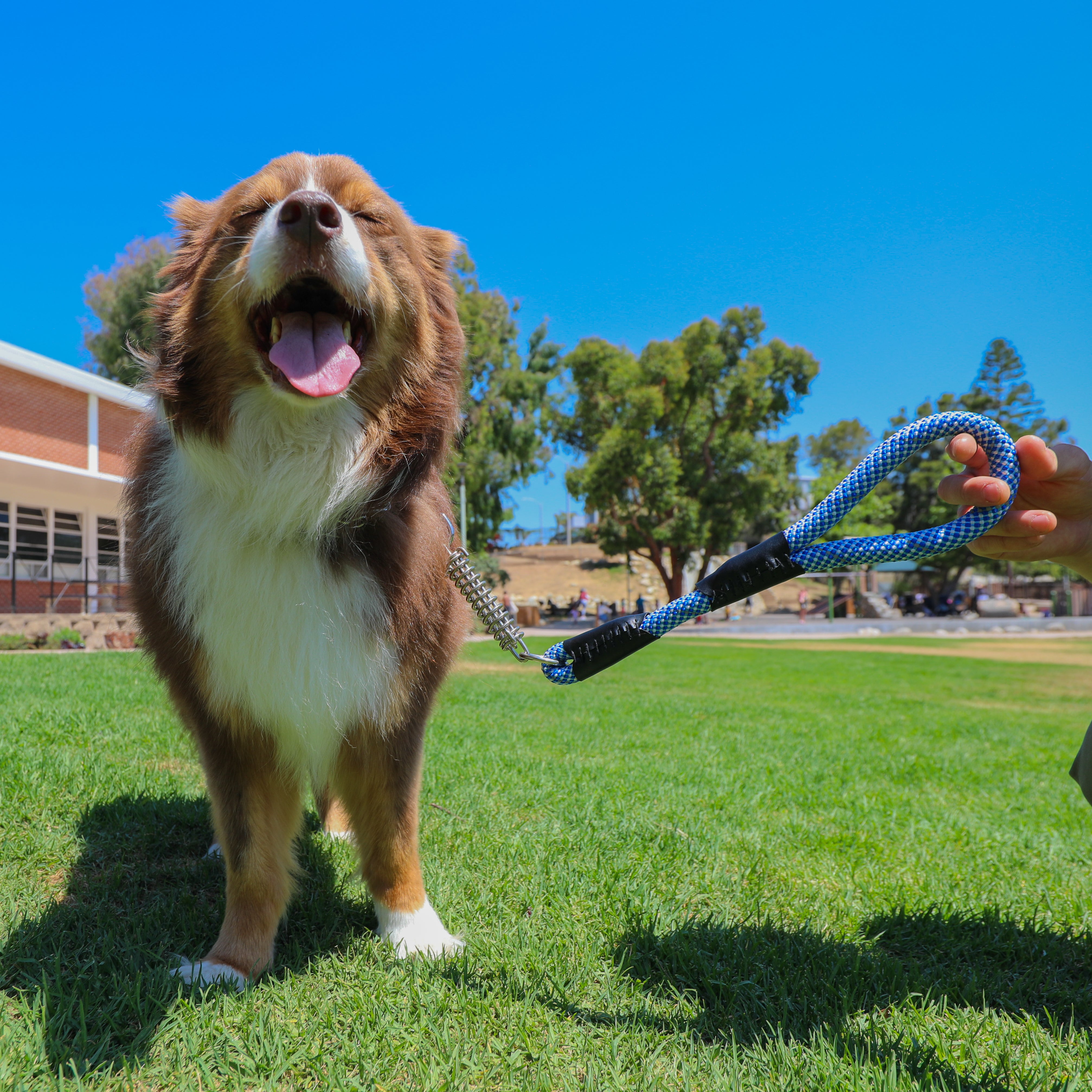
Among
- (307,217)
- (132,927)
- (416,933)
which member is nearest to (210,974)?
(132,927)

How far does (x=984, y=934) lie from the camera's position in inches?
103

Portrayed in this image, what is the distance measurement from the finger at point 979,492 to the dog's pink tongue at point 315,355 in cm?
162

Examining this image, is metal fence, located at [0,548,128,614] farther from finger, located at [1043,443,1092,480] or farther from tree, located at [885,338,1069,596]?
tree, located at [885,338,1069,596]

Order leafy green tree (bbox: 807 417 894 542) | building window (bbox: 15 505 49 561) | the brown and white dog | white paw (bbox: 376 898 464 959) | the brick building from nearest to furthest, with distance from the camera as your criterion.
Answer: the brown and white dog
white paw (bbox: 376 898 464 959)
the brick building
building window (bbox: 15 505 49 561)
leafy green tree (bbox: 807 417 894 542)

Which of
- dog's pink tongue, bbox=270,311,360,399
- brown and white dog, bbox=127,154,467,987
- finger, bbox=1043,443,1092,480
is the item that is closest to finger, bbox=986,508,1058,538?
finger, bbox=1043,443,1092,480

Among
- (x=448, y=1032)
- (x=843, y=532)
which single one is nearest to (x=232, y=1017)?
(x=448, y=1032)

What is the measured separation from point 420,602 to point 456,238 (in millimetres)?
1427

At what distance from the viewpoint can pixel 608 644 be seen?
7.03 ft

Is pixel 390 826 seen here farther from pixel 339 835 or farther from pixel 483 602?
pixel 339 835

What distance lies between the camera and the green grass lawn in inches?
72.2

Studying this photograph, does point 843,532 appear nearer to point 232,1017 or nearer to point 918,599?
point 918,599

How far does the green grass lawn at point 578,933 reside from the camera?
183cm

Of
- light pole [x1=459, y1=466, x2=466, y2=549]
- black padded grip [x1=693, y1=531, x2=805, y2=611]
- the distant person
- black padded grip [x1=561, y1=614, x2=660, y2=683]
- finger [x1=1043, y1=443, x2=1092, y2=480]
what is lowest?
the distant person

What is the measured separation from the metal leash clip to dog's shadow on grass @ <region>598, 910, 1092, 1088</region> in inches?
40.3
